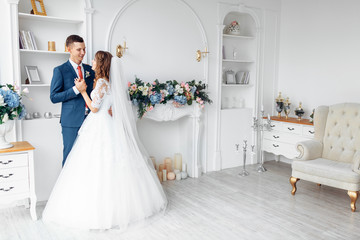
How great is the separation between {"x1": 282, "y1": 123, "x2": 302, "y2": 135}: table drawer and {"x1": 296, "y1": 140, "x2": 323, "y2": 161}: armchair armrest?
0.71m

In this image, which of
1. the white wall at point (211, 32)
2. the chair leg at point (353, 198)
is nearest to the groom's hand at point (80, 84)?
the white wall at point (211, 32)

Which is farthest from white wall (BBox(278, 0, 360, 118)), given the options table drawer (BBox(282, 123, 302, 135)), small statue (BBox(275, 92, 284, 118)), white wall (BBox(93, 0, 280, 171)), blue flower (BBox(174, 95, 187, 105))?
blue flower (BBox(174, 95, 187, 105))

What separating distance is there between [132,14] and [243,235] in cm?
300

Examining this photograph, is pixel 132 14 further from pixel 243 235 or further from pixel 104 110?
pixel 243 235

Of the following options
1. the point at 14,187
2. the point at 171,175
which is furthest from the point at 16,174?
the point at 171,175

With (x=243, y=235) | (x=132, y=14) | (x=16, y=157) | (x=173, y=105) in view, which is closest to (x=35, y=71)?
(x=16, y=157)

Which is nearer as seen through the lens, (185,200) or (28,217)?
(28,217)

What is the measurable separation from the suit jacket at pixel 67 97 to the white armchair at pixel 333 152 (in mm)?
2650

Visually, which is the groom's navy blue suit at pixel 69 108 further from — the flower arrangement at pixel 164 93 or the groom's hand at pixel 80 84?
the flower arrangement at pixel 164 93

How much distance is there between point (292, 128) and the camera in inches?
204

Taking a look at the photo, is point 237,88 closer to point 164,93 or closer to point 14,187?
point 164,93

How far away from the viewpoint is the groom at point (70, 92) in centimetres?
357

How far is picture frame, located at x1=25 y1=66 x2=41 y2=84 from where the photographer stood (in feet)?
12.4

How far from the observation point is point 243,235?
3.11 meters
